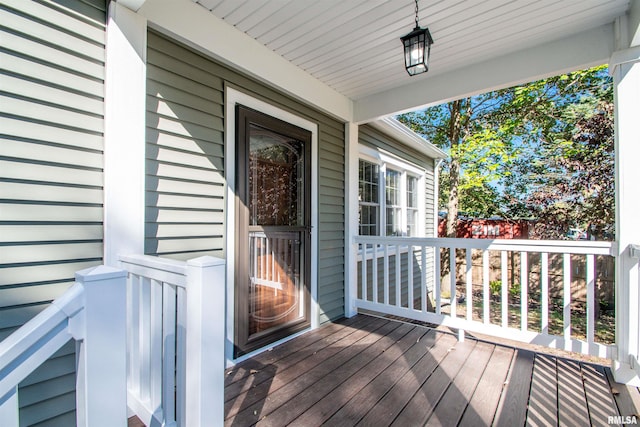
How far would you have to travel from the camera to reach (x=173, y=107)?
214 centimetres

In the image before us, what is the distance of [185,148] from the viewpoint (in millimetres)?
2201

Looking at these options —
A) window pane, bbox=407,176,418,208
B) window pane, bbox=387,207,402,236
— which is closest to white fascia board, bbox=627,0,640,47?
window pane, bbox=387,207,402,236

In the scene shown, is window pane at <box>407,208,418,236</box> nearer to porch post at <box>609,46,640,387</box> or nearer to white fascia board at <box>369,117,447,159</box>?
white fascia board at <box>369,117,447,159</box>

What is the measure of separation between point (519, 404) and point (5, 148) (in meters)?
3.26

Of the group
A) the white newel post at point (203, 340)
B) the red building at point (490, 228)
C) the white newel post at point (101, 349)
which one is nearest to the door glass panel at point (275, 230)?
the white newel post at point (203, 340)

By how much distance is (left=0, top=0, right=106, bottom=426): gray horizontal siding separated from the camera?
1468 millimetres

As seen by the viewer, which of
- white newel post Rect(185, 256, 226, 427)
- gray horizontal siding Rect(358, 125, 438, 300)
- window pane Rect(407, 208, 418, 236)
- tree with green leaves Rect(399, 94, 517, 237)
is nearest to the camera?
white newel post Rect(185, 256, 226, 427)

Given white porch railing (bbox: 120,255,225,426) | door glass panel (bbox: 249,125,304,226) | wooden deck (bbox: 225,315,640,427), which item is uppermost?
door glass panel (bbox: 249,125,304,226)

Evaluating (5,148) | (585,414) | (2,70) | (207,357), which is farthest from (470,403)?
(2,70)

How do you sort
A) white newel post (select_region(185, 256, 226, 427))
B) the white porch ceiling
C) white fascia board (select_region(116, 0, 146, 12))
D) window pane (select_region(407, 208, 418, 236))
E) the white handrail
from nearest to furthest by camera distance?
the white handrail → white newel post (select_region(185, 256, 226, 427)) → white fascia board (select_region(116, 0, 146, 12)) → the white porch ceiling → window pane (select_region(407, 208, 418, 236))

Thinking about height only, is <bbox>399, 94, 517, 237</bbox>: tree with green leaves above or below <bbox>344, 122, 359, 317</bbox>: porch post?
above

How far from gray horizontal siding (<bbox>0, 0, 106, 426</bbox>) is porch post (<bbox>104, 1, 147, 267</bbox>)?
2.1 inches

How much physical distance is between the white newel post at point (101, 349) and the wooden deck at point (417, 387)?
102 centimetres

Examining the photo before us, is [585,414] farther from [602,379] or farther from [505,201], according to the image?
[505,201]
